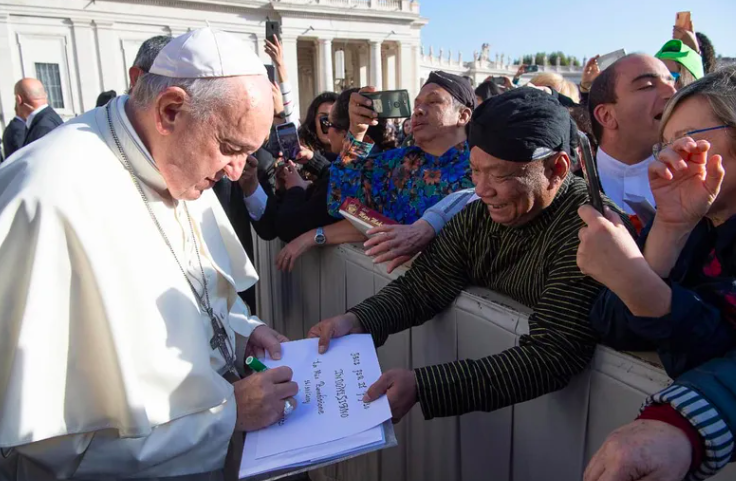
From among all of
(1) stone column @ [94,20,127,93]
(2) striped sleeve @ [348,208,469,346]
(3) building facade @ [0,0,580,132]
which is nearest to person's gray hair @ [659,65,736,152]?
(2) striped sleeve @ [348,208,469,346]

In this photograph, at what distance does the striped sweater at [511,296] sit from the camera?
1.34m

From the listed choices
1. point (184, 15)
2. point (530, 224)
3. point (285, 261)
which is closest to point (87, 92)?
point (184, 15)

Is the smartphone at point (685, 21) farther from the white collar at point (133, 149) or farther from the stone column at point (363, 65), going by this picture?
the stone column at point (363, 65)

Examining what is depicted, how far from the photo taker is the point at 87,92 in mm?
26188

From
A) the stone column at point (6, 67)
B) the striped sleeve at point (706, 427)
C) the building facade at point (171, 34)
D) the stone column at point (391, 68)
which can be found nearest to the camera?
the striped sleeve at point (706, 427)

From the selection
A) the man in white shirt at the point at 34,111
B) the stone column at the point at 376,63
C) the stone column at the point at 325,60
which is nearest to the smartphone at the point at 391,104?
the man in white shirt at the point at 34,111

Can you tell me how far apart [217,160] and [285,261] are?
1.43m

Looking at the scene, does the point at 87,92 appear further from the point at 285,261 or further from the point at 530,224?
the point at 530,224

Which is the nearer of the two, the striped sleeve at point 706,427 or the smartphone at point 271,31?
the striped sleeve at point 706,427

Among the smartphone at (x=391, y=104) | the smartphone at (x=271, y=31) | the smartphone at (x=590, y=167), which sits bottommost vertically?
the smartphone at (x=590, y=167)

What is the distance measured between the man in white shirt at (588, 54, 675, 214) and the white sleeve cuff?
1.95 metres

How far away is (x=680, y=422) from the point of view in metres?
0.91

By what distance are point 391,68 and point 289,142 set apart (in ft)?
130

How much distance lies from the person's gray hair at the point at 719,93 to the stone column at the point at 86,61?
28652 mm
